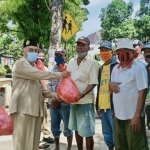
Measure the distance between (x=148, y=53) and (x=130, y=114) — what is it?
2.74ft

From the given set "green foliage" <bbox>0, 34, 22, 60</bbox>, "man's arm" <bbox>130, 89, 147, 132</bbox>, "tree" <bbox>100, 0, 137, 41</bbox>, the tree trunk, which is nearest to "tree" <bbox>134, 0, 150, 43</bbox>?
"tree" <bbox>100, 0, 137, 41</bbox>

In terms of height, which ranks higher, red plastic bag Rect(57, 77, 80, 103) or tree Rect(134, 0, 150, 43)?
tree Rect(134, 0, 150, 43)

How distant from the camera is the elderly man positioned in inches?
155

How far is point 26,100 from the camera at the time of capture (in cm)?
400

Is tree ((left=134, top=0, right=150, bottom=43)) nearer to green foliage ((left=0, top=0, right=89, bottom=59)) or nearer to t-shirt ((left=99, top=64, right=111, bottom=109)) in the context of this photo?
green foliage ((left=0, top=0, right=89, bottom=59))

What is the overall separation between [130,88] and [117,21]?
43104 mm

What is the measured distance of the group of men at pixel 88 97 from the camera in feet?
11.4

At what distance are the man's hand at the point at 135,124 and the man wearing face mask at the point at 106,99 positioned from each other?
3.17 ft

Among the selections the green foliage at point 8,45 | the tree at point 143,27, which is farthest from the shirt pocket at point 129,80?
the tree at point 143,27

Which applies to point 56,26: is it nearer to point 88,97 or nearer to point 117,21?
point 88,97

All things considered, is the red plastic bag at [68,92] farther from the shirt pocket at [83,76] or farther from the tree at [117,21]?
the tree at [117,21]

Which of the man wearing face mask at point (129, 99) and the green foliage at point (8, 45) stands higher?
the green foliage at point (8, 45)

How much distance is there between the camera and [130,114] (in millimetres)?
3484

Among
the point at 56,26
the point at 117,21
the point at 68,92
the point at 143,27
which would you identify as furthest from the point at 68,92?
the point at 117,21
